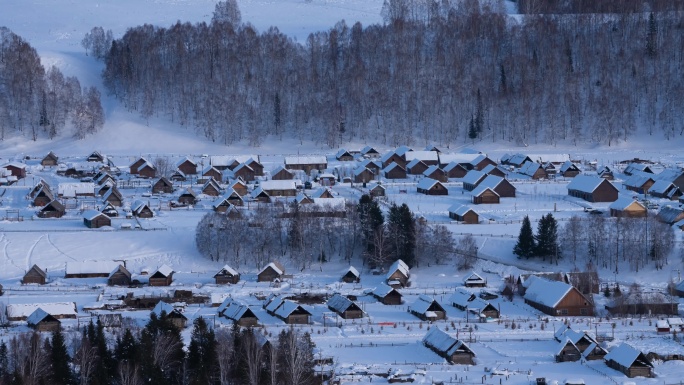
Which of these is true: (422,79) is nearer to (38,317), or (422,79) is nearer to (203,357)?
(38,317)

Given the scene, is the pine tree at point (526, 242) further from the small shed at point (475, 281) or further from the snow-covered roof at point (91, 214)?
the snow-covered roof at point (91, 214)

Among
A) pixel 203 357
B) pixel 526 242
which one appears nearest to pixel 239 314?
pixel 203 357

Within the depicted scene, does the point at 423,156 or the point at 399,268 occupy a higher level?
the point at 423,156

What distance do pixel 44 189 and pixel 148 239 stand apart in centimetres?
889

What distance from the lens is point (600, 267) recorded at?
34125mm

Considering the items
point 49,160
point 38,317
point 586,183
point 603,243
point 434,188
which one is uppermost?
point 49,160

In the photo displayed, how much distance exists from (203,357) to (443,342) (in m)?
5.54

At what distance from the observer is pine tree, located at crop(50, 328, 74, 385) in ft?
72.1

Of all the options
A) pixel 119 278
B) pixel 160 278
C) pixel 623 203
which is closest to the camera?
pixel 160 278

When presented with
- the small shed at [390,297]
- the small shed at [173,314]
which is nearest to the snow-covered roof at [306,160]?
the small shed at [390,297]

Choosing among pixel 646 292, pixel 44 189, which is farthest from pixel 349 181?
pixel 646 292

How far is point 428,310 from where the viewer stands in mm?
29219

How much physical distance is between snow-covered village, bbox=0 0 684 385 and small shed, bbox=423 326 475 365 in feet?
0.14

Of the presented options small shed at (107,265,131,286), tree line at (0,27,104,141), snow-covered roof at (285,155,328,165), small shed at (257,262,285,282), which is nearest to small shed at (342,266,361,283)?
small shed at (257,262,285,282)
